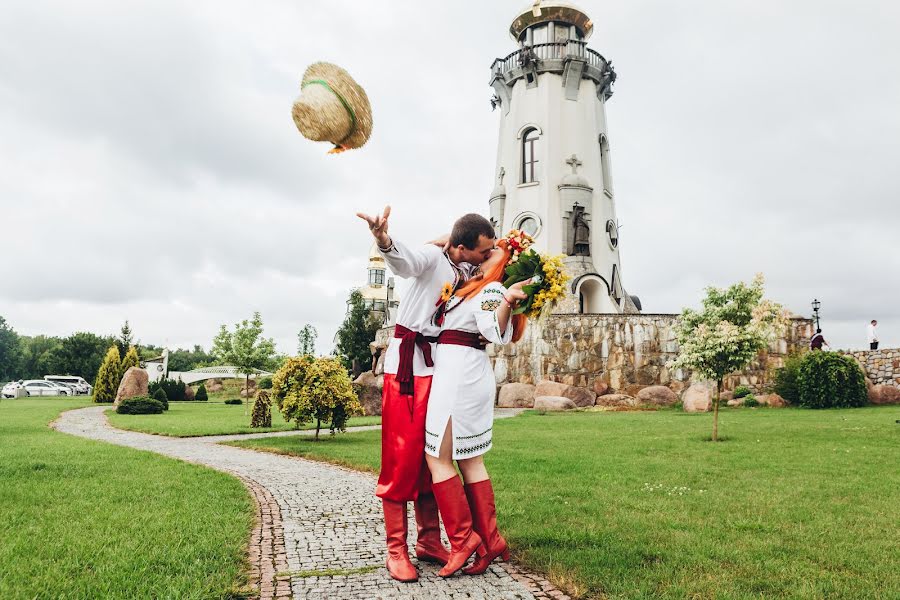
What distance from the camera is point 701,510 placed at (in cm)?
652

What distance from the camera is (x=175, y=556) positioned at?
4633 mm

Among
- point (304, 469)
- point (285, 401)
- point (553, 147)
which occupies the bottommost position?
point (304, 469)

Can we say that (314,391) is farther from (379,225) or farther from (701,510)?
(379,225)

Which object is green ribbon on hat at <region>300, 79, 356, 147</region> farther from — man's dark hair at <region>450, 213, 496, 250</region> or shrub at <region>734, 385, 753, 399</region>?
shrub at <region>734, 385, 753, 399</region>

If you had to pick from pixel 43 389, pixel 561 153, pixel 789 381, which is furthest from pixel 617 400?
pixel 43 389

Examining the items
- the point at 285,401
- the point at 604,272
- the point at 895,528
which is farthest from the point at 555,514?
the point at 604,272

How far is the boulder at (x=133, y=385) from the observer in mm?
28031

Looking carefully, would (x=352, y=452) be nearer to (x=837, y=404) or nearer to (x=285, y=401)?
(x=285, y=401)

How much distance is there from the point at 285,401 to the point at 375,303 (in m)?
62.8

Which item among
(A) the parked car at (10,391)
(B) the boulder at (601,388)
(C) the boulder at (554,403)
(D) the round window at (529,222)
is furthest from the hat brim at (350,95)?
(A) the parked car at (10,391)

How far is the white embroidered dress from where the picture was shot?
449 cm

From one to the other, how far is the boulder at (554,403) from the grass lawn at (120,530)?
16701 mm

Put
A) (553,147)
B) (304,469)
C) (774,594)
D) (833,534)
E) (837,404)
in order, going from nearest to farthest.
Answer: (774,594) < (833,534) < (304,469) < (837,404) < (553,147)

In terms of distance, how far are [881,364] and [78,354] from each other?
238 ft
